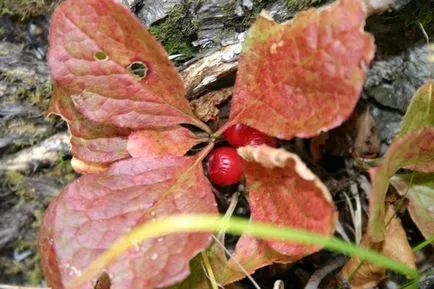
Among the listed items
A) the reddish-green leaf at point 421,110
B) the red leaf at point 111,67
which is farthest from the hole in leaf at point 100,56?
the reddish-green leaf at point 421,110

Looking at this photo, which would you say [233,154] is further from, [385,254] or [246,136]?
[385,254]

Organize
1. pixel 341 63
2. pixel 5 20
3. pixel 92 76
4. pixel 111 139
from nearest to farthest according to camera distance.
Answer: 1. pixel 341 63
2. pixel 92 76
3. pixel 111 139
4. pixel 5 20

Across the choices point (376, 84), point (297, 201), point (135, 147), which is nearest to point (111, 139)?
point (135, 147)

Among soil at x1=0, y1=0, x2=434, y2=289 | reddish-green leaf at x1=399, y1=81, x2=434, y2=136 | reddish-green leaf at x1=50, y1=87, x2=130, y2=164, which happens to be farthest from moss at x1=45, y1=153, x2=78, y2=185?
reddish-green leaf at x1=399, y1=81, x2=434, y2=136

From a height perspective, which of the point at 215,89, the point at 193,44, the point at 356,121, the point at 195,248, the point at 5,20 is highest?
the point at 5,20

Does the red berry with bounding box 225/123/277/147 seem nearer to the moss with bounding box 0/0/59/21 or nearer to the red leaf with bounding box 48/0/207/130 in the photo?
the red leaf with bounding box 48/0/207/130

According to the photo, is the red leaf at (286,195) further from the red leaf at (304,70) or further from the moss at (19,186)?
the moss at (19,186)

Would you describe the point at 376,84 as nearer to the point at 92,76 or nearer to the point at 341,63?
the point at 341,63
